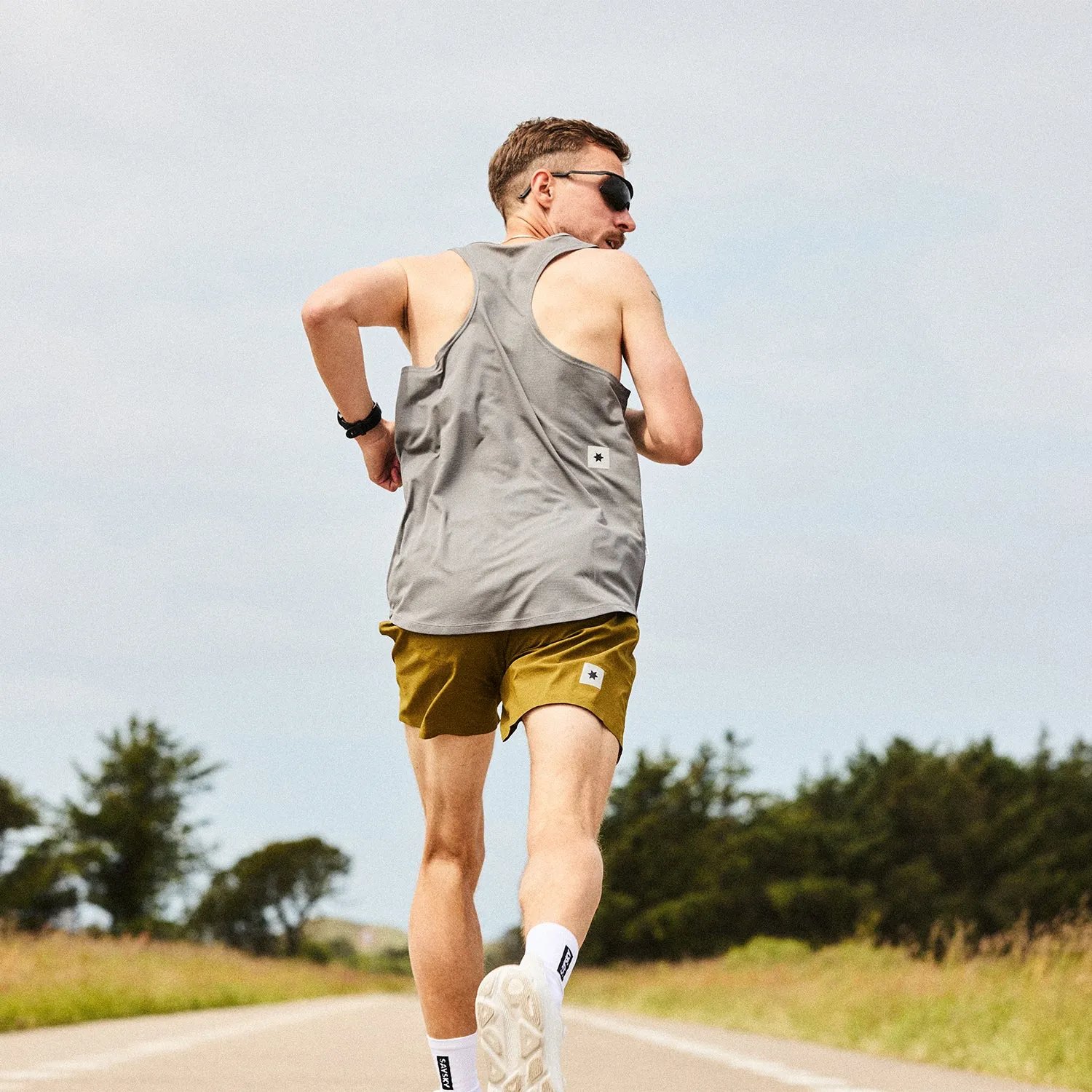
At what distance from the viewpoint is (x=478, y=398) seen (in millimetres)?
3230

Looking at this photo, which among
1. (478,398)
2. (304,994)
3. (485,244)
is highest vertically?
(485,244)

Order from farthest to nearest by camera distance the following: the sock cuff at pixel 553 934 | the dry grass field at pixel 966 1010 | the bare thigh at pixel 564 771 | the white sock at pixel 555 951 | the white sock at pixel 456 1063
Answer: the dry grass field at pixel 966 1010, the white sock at pixel 456 1063, the bare thigh at pixel 564 771, the sock cuff at pixel 553 934, the white sock at pixel 555 951

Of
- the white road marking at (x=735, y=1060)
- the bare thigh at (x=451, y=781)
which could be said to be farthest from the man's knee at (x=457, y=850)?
the white road marking at (x=735, y=1060)

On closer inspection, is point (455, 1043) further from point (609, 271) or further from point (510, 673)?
point (609, 271)

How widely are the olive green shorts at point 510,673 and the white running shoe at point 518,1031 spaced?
1.92ft

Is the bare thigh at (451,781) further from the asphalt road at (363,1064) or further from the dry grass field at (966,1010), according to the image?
the dry grass field at (966,1010)

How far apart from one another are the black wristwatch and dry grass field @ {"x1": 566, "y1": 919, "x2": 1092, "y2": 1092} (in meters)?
5.97

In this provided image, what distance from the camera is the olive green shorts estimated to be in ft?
9.81

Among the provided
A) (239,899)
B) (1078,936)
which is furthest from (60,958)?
(239,899)

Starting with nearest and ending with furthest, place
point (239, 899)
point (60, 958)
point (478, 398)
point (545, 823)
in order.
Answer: point (545, 823) → point (478, 398) → point (60, 958) → point (239, 899)

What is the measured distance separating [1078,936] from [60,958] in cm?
1212

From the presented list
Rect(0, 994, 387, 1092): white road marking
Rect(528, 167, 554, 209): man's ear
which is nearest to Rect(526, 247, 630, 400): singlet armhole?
Rect(528, 167, 554, 209): man's ear

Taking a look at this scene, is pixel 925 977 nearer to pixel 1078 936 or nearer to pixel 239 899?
pixel 1078 936

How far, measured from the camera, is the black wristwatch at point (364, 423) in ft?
11.7
